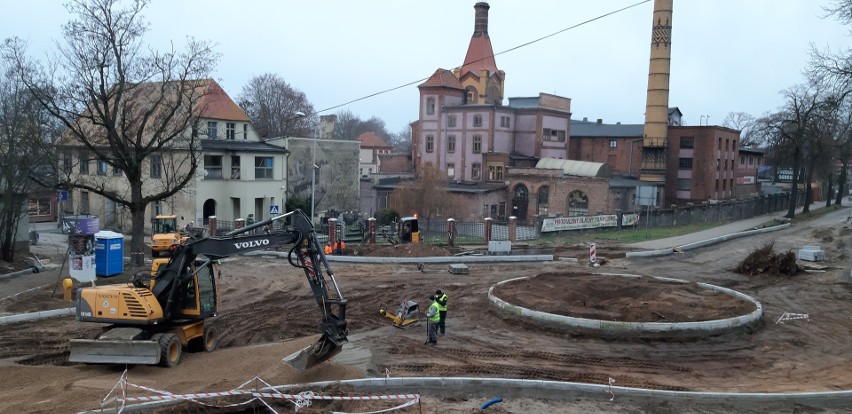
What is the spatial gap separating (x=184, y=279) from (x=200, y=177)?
97.6ft

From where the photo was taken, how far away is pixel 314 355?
13.1m

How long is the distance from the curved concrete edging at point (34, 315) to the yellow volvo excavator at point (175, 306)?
20.1 feet

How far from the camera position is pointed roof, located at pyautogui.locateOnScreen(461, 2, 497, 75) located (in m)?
69.8

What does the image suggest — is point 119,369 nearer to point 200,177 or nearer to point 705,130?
point 200,177

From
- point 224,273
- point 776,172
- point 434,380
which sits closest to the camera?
point 434,380

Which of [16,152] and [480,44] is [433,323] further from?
[480,44]

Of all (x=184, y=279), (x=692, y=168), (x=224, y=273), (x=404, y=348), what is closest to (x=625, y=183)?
(x=692, y=168)

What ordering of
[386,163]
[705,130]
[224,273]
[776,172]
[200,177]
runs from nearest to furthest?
1. [224,273]
2. [200,177]
3. [705,130]
4. [386,163]
5. [776,172]

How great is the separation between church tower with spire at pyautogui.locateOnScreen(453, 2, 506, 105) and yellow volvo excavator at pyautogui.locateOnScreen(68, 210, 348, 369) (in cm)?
5567

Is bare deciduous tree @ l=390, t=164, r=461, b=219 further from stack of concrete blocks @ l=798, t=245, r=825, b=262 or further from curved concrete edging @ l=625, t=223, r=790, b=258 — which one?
stack of concrete blocks @ l=798, t=245, r=825, b=262

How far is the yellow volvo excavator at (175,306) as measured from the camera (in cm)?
1320

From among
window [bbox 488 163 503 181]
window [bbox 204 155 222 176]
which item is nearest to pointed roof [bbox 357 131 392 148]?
window [bbox 488 163 503 181]

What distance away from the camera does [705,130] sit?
59656mm

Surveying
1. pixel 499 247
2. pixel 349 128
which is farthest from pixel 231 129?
pixel 349 128
